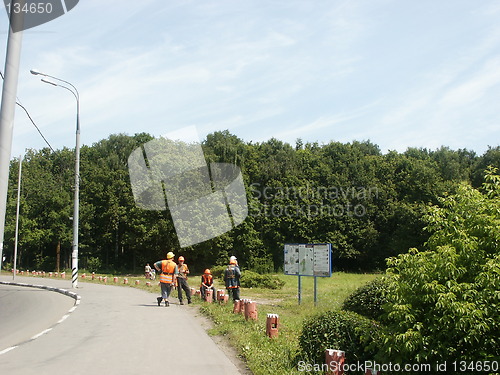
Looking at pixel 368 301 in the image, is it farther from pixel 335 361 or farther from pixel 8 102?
pixel 8 102

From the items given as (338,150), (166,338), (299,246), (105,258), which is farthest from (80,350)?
(338,150)

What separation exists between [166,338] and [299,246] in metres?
11.0

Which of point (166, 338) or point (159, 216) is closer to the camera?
point (166, 338)

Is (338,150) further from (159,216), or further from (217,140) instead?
(159,216)

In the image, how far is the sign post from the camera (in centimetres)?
2011

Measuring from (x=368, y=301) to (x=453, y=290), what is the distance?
18.5ft

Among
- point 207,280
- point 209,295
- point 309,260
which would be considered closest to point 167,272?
point 209,295

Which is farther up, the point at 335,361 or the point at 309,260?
the point at 309,260

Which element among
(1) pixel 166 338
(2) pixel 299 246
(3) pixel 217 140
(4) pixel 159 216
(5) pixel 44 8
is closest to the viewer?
(5) pixel 44 8

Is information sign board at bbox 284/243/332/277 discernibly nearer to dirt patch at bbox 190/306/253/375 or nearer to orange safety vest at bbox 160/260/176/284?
orange safety vest at bbox 160/260/176/284

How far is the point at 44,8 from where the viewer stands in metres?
5.24

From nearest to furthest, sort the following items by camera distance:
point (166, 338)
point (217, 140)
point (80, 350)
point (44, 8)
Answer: point (44, 8), point (80, 350), point (166, 338), point (217, 140)

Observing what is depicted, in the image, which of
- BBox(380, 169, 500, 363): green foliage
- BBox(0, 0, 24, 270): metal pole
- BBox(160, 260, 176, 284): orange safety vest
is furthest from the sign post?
BBox(0, 0, 24, 270): metal pole

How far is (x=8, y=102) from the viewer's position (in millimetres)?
5004
